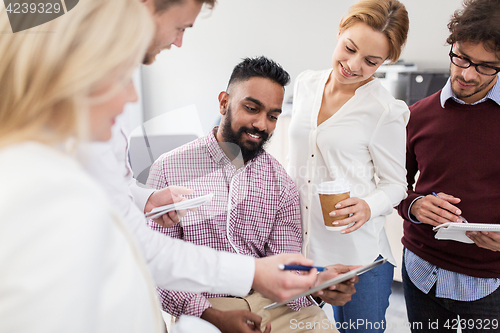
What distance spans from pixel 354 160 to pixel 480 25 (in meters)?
0.51

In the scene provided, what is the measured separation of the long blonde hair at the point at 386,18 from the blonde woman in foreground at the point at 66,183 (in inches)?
32.8

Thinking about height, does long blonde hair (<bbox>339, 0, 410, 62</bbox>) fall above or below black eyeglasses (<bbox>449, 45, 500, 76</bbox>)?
above

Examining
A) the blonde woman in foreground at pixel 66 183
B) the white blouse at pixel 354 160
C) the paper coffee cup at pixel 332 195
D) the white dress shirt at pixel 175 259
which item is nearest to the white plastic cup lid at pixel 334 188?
the paper coffee cup at pixel 332 195

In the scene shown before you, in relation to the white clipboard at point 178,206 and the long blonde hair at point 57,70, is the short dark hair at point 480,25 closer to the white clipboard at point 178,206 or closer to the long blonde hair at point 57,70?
the white clipboard at point 178,206

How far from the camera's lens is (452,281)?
1208mm

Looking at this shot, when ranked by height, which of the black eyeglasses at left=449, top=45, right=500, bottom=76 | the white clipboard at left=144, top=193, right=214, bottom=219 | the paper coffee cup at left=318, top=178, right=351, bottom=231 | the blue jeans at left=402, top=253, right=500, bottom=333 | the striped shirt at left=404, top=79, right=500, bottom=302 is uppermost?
the black eyeglasses at left=449, top=45, right=500, bottom=76

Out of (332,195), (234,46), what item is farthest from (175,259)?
(234,46)

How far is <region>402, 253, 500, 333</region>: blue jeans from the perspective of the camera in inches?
46.1

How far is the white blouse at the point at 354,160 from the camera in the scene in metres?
1.19

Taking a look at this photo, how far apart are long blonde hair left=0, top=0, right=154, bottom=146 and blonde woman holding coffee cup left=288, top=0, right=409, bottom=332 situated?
2.69 ft

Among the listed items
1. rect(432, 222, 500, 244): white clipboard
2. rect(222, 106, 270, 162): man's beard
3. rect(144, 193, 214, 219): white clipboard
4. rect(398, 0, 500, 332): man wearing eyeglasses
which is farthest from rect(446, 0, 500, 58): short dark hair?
rect(144, 193, 214, 219): white clipboard

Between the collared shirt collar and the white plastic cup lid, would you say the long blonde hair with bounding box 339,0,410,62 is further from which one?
the white plastic cup lid

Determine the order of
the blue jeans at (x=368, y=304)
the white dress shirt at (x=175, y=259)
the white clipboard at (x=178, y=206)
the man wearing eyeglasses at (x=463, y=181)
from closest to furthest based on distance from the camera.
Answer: the white dress shirt at (x=175, y=259), the white clipboard at (x=178, y=206), the man wearing eyeglasses at (x=463, y=181), the blue jeans at (x=368, y=304)

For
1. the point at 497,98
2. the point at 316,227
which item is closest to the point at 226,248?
Answer: the point at 316,227
